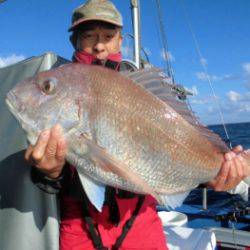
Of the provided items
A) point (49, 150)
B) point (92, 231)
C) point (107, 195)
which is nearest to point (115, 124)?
point (49, 150)

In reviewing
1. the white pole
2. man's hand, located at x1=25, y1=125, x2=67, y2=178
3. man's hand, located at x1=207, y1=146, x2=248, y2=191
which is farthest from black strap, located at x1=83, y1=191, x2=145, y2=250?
the white pole

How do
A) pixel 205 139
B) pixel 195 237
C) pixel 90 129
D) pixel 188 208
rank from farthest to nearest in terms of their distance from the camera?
1. pixel 188 208
2. pixel 195 237
3. pixel 205 139
4. pixel 90 129

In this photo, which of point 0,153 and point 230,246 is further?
point 230,246

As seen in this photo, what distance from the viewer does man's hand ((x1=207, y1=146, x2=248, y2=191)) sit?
2811 mm

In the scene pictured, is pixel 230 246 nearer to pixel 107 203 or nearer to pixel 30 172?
pixel 107 203

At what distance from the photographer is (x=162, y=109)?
2.60 meters

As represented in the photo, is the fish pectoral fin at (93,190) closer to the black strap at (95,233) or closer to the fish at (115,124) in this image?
the fish at (115,124)

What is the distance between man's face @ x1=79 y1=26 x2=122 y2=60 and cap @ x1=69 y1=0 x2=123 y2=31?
9cm

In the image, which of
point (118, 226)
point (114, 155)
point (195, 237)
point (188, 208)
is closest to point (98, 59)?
point (114, 155)

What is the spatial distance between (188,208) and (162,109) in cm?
548

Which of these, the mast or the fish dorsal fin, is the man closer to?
the fish dorsal fin

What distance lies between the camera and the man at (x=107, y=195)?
8.80 feet

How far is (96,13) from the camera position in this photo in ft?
9.46

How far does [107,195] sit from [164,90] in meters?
0.79
